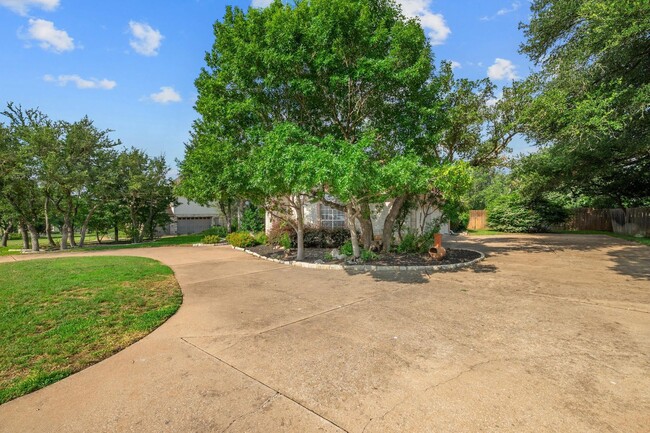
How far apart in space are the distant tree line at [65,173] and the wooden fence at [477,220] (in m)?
A: 25.3

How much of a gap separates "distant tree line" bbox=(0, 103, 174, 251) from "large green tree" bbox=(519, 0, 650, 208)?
69.7 ft

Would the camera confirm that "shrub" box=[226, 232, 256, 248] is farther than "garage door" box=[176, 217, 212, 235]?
No

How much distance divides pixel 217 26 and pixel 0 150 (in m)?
15.3

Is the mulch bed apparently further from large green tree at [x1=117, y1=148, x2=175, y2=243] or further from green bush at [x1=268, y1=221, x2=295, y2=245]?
large green tree at [x1=117, y1=148, x2=175, y2=243]

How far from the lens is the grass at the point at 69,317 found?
357 centimetres

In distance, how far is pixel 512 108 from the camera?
1072cm

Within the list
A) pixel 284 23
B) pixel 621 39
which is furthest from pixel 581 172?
pixel 284 23

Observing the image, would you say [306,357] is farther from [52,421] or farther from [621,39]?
[621,39]

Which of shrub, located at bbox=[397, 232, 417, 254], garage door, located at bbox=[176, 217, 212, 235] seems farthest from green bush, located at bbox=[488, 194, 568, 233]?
garage door, located at bbox=[176, 217, 212, 235]

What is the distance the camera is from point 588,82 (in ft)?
33.3

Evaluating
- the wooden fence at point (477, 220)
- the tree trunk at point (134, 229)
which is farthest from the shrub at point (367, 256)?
the wooden fence at point (477, 220)

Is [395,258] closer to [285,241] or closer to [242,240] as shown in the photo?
[285,241]

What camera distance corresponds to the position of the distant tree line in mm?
15898

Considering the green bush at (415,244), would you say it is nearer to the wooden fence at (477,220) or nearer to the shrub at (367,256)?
the shrub at (367,256)
